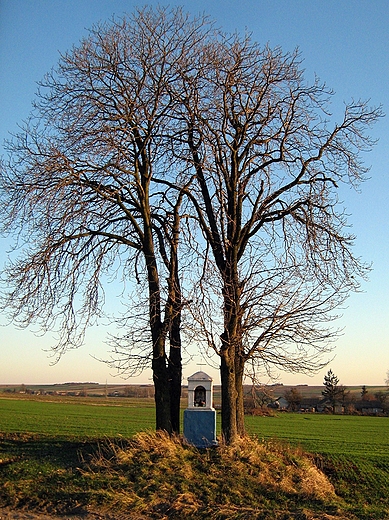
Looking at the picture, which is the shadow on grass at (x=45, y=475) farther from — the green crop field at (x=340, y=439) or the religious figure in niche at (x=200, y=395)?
the green crop field at (x=340, y=439)

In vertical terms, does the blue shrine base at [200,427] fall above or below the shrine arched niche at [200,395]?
below

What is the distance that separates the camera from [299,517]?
953 cm

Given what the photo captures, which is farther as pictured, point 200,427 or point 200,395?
point 200,395

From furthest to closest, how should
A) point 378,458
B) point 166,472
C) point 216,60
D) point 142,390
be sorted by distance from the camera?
point 142,390, point 378,458, point 216,60, point 166,472

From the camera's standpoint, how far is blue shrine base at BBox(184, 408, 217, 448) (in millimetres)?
13572

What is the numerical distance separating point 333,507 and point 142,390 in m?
79.9

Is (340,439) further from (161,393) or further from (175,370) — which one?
(161,393)

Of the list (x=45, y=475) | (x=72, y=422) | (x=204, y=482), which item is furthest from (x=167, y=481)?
(x=72, y=422)

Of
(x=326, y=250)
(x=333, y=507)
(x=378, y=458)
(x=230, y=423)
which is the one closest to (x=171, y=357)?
(x=230, y=423)

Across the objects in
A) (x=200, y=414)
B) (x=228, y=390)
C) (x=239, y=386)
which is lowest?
(x=200, y=414)

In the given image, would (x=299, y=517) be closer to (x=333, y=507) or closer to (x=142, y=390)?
(x=333, y=507)

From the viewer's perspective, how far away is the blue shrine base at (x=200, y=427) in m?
13.6

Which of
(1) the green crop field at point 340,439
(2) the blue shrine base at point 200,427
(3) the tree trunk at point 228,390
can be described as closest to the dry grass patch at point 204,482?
(2) the blue shrine base at point 200,427

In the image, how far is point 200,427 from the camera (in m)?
13.7
